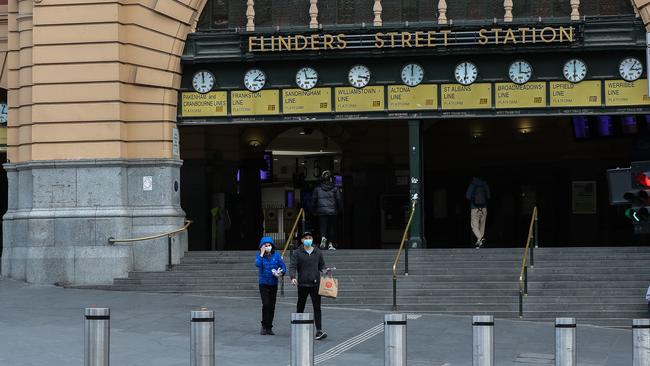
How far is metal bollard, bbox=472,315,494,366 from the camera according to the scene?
1328 cm

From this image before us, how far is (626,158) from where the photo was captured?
35.3 m

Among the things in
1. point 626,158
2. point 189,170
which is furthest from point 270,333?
point 626,158

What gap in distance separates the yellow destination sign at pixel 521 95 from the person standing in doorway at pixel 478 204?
1983mm

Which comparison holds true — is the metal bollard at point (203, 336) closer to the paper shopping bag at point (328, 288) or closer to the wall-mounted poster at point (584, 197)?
the paper shopping bag at point (328, 288)

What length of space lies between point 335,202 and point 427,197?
12.4 meters

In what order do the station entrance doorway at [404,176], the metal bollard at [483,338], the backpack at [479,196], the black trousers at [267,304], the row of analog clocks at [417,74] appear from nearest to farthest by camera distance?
the metal bollard at [483,338], the black trousers at [267,304], the row of analog clocks at [417,74], the backpack at [479,196], the station entrance doorway at [404,176]

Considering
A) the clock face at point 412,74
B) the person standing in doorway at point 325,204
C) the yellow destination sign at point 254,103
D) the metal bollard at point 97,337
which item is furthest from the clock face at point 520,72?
the metal bollard at point 97,337

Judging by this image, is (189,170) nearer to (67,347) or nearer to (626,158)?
(626,158)

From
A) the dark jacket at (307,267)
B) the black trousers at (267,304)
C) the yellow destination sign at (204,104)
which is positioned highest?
the yellow destination sign at (204,104)

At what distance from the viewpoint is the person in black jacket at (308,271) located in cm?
1828

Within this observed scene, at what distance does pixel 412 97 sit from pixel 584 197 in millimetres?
10617

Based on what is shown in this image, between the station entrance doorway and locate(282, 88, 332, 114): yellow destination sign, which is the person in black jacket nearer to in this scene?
locate(282, 88, 332, 114): yellow destination sign

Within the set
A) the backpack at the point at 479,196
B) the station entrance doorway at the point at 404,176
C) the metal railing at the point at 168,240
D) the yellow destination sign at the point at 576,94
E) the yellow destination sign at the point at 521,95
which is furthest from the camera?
the station entrance doorway at the point at 404,176

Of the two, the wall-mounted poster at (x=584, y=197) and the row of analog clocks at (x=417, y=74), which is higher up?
the row of analog clocks at (x=417, y=74)
